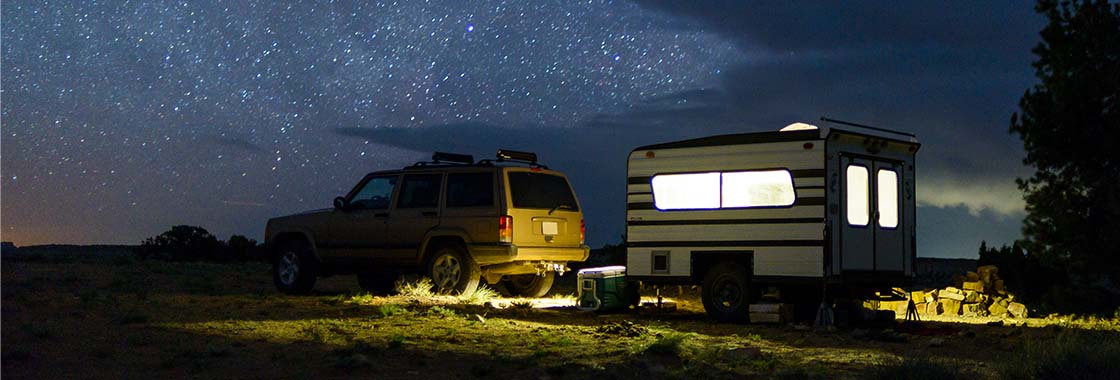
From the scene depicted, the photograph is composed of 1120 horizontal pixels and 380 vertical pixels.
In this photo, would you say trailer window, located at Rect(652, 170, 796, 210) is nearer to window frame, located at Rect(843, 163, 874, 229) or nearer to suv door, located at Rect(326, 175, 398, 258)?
window frame, located at Rect(843, 163, 874, 229)

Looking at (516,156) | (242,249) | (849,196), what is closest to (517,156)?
(516,156)

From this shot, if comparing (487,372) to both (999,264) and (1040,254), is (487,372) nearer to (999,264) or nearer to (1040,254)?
(1040,254)

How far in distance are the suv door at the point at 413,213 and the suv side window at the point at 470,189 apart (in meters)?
0.20

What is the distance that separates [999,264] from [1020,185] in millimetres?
3422

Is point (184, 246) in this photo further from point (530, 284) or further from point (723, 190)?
point (723, 190)

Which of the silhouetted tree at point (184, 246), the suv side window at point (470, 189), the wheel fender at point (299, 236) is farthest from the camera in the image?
the silhouetted tree at point (184, 246)

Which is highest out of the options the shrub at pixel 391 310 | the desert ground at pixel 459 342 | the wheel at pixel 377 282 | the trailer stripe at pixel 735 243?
the trailer stripe at pixel 735 243

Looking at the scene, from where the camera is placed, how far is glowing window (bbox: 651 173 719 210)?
13.6 metres

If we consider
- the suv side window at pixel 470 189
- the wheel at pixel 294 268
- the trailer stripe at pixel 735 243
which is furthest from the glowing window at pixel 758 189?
the wheel at pixel 294 268

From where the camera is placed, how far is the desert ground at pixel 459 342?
853 cm

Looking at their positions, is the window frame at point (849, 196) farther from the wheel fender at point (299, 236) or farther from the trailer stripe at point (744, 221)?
the wheel fender at point (299, 236)

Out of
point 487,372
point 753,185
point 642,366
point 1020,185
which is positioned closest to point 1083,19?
point 1020,185

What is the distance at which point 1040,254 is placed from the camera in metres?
17.2

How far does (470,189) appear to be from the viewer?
1521 cm
